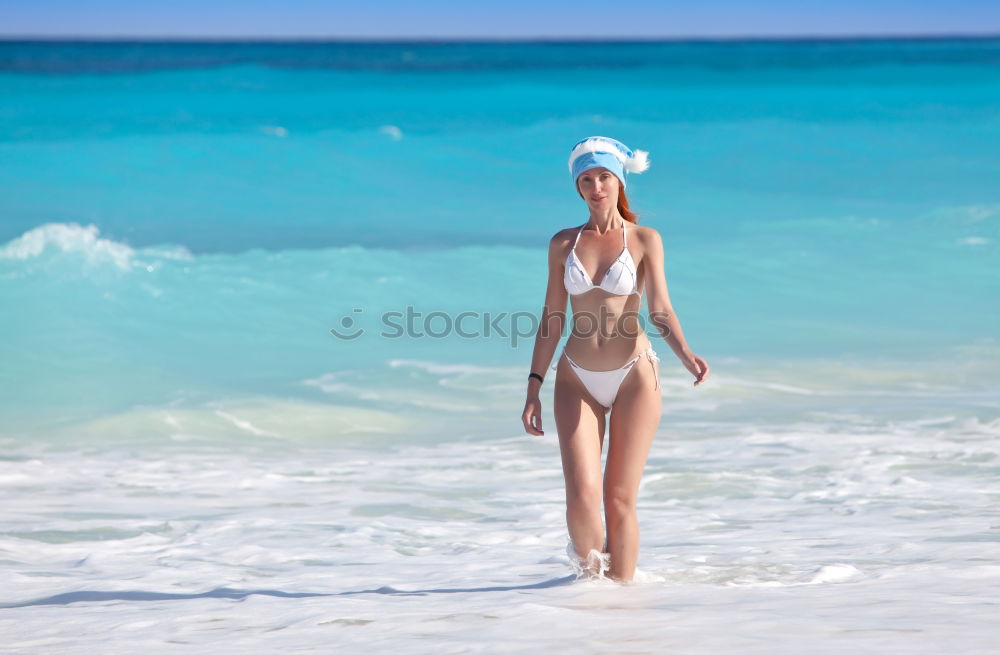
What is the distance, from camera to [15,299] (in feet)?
43.9

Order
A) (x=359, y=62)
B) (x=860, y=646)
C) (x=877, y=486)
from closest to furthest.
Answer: (x=860, y=646), (x=877, y=486), (x=359, y=62)

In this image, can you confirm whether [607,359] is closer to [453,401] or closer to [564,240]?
[564,240]

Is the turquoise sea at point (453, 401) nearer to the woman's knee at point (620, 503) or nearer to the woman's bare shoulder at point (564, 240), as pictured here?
the woman's knee at point (620, 503)

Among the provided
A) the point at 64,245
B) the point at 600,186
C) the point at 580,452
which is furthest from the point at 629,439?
the point at 64,245

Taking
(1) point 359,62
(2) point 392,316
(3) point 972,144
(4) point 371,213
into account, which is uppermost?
(1) point 359,62

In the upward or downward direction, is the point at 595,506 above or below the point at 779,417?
below

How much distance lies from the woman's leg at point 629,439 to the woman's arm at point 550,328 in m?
0.27

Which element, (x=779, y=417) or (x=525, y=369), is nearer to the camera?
(x=779, y=417)

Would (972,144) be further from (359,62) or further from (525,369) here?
(359,62)

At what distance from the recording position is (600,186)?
416 centimetres

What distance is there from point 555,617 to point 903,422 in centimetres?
439

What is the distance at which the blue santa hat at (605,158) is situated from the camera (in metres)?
4.13

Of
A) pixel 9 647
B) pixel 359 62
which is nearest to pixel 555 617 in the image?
pixel 9 647

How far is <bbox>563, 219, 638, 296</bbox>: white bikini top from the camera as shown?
13.5 feet
